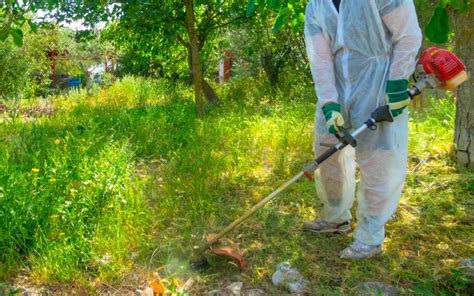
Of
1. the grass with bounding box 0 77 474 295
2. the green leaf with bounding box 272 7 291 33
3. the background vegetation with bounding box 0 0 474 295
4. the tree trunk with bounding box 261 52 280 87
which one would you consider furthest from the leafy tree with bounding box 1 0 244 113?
the green leaf with bounding box 272 7 291 33

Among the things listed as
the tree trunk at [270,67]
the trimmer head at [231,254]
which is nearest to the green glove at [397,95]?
the trimmer head at [231,254]

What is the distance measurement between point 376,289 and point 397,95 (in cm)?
99

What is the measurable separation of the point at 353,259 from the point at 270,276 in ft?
1.60

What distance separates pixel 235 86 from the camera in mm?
8484

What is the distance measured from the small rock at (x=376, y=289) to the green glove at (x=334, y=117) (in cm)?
81

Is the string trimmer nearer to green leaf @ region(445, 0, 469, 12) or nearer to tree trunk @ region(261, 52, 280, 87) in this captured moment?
green leaf @ region(445, 0, 469, 12)

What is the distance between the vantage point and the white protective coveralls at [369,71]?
7.27 ft

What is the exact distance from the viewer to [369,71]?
90.5 inches

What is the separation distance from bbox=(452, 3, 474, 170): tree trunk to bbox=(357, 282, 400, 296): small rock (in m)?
1.74

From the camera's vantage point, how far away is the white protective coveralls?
2217 millimetres

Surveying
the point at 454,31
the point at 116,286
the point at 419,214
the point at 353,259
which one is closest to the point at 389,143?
the point at 353,259

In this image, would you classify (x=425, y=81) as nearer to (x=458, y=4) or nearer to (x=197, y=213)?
(x=458, y=4)

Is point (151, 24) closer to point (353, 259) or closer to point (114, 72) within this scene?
point (353, 259)

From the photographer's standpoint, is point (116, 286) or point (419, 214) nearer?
point (116, 286)
